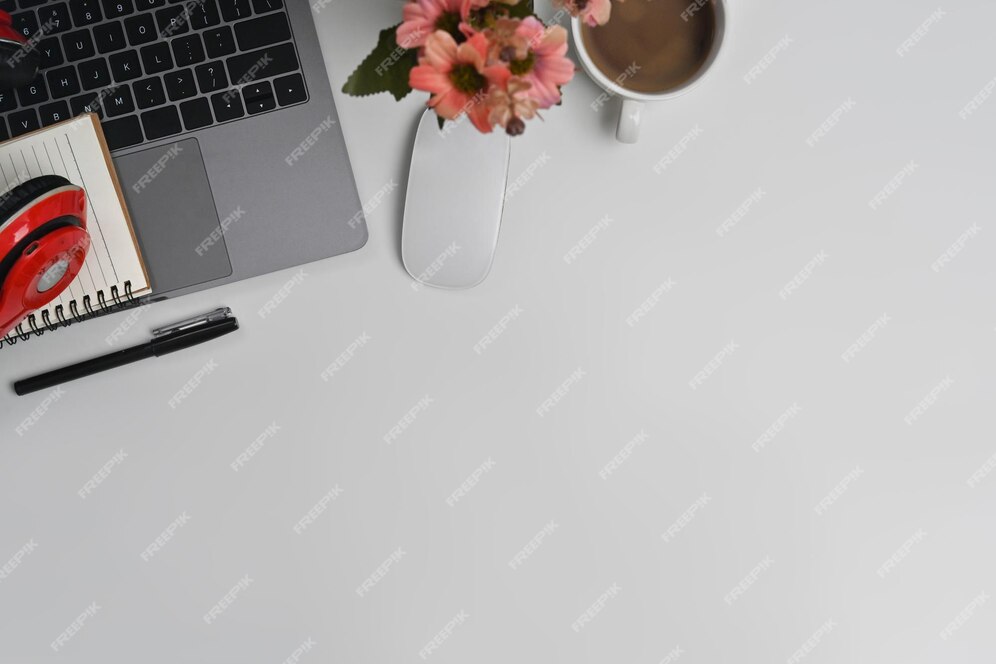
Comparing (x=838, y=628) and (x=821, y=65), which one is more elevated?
(x=821, y=65)

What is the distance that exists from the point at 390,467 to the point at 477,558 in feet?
0.42

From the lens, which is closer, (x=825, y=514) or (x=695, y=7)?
(x=695, y=7)

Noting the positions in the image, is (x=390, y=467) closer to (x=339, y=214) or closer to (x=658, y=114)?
(x=339, y=214)

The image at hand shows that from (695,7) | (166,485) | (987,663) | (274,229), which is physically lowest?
(987,663)

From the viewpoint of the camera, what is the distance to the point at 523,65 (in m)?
0.45

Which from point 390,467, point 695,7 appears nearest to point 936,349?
point 695,7

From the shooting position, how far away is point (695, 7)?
65 cm
